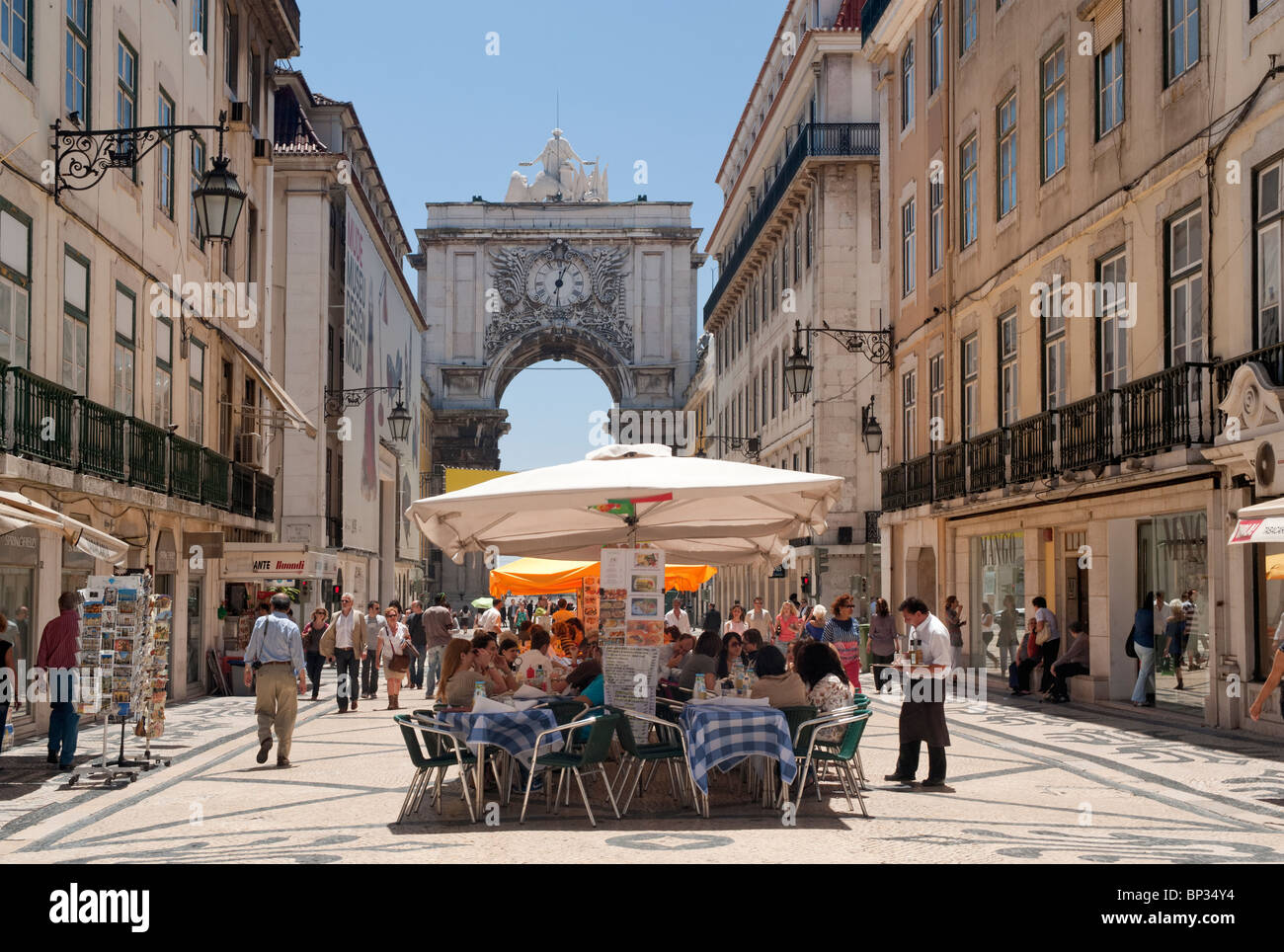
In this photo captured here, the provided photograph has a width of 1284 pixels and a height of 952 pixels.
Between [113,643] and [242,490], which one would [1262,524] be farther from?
[242,490]

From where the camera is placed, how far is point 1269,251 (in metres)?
14.9

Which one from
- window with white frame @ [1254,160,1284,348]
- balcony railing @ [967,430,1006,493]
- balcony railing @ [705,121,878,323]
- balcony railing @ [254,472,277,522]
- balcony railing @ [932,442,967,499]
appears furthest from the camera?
balcony railing @ [705,121,878,323]

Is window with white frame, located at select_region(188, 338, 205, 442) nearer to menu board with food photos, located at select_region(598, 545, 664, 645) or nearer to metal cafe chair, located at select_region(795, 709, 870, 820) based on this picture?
menu board with food photos, located at select_region(598, 545, 664, 645)

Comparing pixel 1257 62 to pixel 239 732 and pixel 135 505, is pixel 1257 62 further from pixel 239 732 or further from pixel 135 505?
pixel 135 505

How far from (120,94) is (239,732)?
859cm

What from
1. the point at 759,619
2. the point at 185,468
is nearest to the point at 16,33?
the point at 185,468

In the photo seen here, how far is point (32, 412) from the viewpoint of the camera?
15.5 meters

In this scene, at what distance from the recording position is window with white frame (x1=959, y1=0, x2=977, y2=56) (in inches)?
997

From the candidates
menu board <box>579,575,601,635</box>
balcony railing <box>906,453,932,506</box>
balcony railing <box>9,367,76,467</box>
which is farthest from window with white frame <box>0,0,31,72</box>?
balcony railing <box>906,453,932,506</box>

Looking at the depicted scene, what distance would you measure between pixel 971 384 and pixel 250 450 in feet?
42.3

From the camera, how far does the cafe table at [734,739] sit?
374 inches

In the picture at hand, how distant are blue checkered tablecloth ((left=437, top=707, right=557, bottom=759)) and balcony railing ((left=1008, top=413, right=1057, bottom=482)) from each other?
11.9 metres
